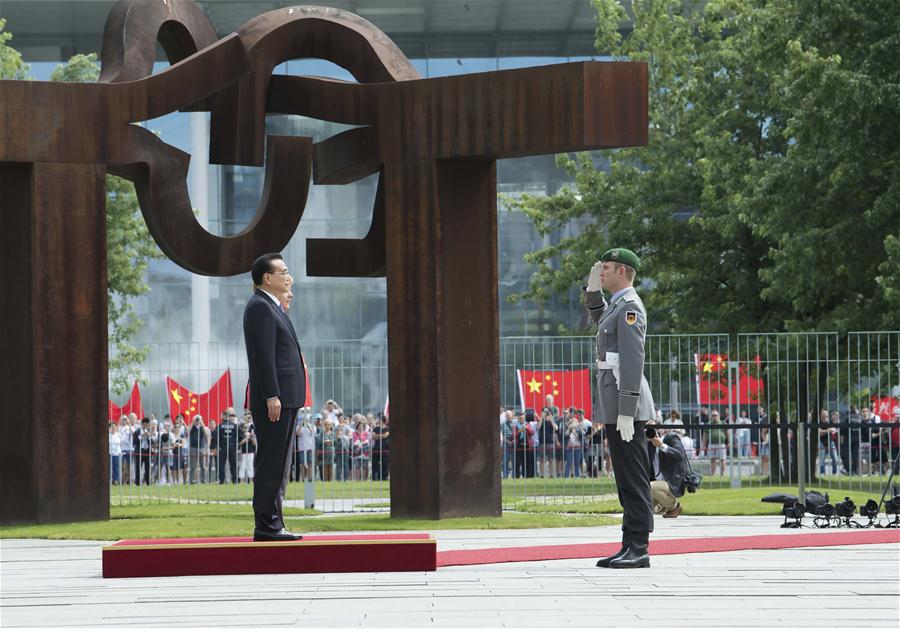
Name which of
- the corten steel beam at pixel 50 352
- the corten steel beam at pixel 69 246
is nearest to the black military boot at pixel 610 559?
the corten steel beam at pixel 69 246

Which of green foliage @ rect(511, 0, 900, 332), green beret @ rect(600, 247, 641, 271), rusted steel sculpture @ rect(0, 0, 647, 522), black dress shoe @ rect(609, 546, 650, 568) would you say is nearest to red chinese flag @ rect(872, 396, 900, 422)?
green foliage @ rect(511, 0, 900, 332)

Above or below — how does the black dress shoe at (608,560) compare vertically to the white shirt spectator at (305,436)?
below

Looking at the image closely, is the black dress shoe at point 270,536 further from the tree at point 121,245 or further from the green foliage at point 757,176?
the tree at point 121,245

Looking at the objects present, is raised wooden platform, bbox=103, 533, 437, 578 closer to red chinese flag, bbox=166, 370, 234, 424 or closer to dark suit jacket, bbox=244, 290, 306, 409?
dark suit jacket, bbox=244, 290, 306, 409

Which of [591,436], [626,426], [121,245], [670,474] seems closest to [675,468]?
[670,474]

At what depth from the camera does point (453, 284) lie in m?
14.0

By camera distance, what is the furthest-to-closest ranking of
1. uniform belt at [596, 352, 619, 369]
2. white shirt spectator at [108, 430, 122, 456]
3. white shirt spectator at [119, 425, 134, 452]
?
white shirt spectator at [108, 430, 122, 456]
white shirt spectator at [119, 425, 134, 452]
uniform belt at [596, 352, 619, 369]

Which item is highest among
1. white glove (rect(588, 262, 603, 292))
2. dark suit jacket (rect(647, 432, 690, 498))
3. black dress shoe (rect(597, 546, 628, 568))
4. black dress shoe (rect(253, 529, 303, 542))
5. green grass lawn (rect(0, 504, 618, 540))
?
white glove (rect(588, 262, 603, 292))

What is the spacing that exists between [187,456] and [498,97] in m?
9.23

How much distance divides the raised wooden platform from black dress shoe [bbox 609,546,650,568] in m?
1.10

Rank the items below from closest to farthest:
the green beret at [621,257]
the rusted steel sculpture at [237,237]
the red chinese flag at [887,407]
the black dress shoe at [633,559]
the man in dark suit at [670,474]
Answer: the black dress shoe at [633,559] → the green beret at [621,257] → the man in dark suit at [670,474] → the rusted steel sculpture at [237,237] → the red chinese flag at [887,407]

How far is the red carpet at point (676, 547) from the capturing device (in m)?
9.55

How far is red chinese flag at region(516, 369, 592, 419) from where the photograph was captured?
21812 millimetres

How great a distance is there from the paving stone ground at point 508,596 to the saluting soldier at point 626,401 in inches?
11.1
